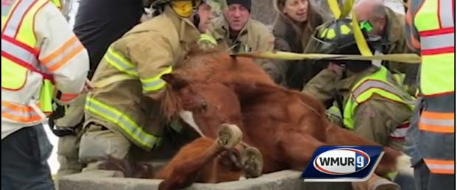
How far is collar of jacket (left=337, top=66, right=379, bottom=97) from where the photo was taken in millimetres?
5355

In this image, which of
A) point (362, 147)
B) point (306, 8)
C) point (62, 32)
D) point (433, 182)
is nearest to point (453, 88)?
point (433, 182)

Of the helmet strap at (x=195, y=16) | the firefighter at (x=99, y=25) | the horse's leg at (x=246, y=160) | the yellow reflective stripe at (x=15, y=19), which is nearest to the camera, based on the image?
the yellow reflective stripe at (x=15, y=19)

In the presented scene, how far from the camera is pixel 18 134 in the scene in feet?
12.9

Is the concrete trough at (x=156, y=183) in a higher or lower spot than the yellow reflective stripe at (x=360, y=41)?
lower

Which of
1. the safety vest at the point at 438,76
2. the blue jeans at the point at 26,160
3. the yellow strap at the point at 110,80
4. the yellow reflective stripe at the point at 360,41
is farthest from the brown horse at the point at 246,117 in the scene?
the safety vest at the point at 438,76

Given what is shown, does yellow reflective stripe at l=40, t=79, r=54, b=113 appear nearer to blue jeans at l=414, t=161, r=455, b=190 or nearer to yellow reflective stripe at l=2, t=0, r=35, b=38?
yellow reflective stripe at l=2, t=0, r=35, b=38

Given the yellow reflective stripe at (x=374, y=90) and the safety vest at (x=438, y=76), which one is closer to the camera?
the safety vest at (x=438, y=76)

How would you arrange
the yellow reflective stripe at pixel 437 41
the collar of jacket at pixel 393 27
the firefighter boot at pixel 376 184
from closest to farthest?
1. the yellow reflective stripe at pixel 437 41
2. the firefighter boot at pixel 376 184
3. the collar of jacket at pixel 393 27

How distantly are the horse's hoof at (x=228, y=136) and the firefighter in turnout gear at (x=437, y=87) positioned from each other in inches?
27.7

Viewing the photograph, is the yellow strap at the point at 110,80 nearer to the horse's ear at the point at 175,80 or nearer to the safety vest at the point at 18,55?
the horse's ear at the point at 175,80

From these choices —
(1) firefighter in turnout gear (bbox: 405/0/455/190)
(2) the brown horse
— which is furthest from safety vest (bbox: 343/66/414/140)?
(1) firefighter in turnout gear (bbox: 405/0/455/190)

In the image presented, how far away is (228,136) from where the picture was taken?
4.14 metres

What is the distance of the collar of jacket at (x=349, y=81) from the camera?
5.36m

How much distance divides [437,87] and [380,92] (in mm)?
1522
